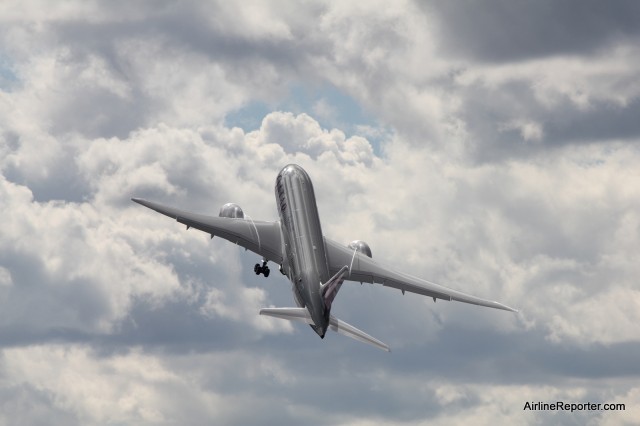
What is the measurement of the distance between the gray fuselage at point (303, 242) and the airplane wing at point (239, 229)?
156 inches

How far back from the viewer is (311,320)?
128750 mm

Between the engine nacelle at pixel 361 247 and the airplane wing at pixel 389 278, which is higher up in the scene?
the engine nacelle at pixel 361 247

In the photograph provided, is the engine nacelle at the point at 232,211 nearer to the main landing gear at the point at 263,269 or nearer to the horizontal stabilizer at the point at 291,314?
the main landing gear at the point at 263,269

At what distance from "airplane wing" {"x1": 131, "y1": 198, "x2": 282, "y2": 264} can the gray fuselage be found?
3.96 meters

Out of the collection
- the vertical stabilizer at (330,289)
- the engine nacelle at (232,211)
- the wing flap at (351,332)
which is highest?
the engine nacelle at (232,211)

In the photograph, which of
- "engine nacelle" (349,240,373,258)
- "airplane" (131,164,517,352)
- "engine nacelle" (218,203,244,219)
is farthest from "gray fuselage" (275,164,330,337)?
"engine nacelle" (349,240,373,258)

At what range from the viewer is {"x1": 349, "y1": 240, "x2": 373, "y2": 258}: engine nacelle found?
152250 millimetres

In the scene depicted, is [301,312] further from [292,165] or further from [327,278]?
[292,165]

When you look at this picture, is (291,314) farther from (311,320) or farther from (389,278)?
(389,278)

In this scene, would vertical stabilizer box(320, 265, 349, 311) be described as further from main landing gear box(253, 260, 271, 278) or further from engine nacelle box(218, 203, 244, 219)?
engine nacelle box(218, 203, 244, 219)

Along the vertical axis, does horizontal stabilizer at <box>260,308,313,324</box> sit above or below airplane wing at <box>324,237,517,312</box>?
below

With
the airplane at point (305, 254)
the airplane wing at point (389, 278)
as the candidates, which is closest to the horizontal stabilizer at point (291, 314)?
the airplane at point (305, 254)

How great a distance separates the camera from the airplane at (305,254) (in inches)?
5049

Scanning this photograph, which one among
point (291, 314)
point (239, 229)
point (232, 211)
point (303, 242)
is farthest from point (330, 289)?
point (232, 211)
